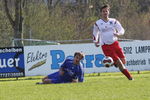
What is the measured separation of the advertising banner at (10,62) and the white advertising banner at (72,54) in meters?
0.34

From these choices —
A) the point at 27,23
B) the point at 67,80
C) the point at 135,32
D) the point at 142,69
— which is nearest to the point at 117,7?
the point at 135,32

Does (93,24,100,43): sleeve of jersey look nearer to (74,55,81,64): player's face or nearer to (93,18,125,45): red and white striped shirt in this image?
(93,18,125,45): red and white striped shirt

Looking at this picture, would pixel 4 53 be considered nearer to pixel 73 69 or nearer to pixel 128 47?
pixel 128 47

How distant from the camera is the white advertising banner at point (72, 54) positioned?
2350cm

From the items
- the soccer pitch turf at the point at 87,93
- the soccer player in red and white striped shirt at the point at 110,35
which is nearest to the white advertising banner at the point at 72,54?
the soccer player in red and white striped shirt at the point at 110,35

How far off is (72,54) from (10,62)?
104 inches

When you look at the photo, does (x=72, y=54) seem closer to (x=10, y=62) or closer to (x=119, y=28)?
(x=10, y=62)

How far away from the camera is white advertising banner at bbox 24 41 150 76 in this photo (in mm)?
23500

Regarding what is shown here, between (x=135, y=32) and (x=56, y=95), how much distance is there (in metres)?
39.3

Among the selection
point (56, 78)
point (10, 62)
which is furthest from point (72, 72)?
point (10, 62)

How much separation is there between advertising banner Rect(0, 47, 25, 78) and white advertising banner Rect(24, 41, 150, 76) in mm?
336

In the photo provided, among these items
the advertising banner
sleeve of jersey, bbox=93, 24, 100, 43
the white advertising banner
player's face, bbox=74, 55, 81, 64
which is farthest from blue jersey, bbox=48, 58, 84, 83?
the white advertising banner

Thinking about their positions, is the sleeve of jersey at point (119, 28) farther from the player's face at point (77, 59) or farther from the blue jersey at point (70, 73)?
the blue jersey at point (70, 73)

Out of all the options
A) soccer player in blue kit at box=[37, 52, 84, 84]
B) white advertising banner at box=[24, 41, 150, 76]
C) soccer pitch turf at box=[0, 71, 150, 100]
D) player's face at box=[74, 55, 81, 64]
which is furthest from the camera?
white advertising banner at box=[24, 41, 150, 76]
